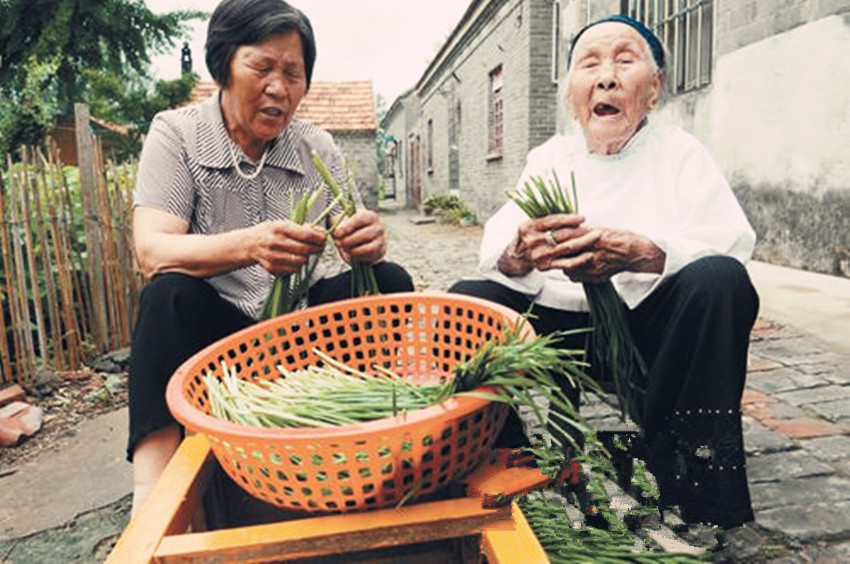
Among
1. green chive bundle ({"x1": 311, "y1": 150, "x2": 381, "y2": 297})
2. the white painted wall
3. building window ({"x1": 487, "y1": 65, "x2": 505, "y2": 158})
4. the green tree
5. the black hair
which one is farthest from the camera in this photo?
building window ({"x1": 487, "y1": 65, "x2": 505, "y2": 158})

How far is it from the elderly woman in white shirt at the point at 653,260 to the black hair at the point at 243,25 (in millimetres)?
787

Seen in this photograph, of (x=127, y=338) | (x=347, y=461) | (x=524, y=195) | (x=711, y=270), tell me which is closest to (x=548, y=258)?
(x=524, y=195)

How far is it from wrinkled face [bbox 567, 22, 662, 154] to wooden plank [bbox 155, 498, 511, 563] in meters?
1.26

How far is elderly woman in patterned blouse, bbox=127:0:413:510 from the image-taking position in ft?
4.97

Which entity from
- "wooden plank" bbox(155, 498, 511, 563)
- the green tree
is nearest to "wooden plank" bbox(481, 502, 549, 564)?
"wooden plank" bbox(155, 498, 511, 563)

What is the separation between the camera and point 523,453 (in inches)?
48.4

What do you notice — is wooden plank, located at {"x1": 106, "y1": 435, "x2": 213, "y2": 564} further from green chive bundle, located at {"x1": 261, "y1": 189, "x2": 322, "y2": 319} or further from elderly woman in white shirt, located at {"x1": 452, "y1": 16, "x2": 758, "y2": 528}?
elderly woman in white shirt, located at {"x1": 452, "y1": 16, "x2": 758, "y2": 528}

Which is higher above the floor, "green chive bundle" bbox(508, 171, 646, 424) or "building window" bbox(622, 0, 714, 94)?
"building window" bbox(622, 0, 714, 94)

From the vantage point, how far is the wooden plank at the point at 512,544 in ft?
3.01

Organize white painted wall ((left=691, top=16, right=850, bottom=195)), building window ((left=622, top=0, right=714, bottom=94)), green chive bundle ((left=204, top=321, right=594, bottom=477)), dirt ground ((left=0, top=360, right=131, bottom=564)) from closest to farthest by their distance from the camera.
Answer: green chive bundle ((left=204, top=321, right=594, bottom=477)) → dirt ground ((left=0, top=360, right=131, bottom=564)) → white painted wall ((left=691, top=16, right=850, bottom=195)) → building window ((left=622, top=0, right=714, bottom=94))

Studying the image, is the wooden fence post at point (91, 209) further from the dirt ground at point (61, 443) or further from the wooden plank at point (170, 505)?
the wooden plank at point (170, 505)

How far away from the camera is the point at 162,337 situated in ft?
5.04

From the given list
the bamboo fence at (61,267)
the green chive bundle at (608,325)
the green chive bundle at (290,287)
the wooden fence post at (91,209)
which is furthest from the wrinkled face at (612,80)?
the wooden fence post at (91,209)

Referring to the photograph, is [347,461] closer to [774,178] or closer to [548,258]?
[548,258]
